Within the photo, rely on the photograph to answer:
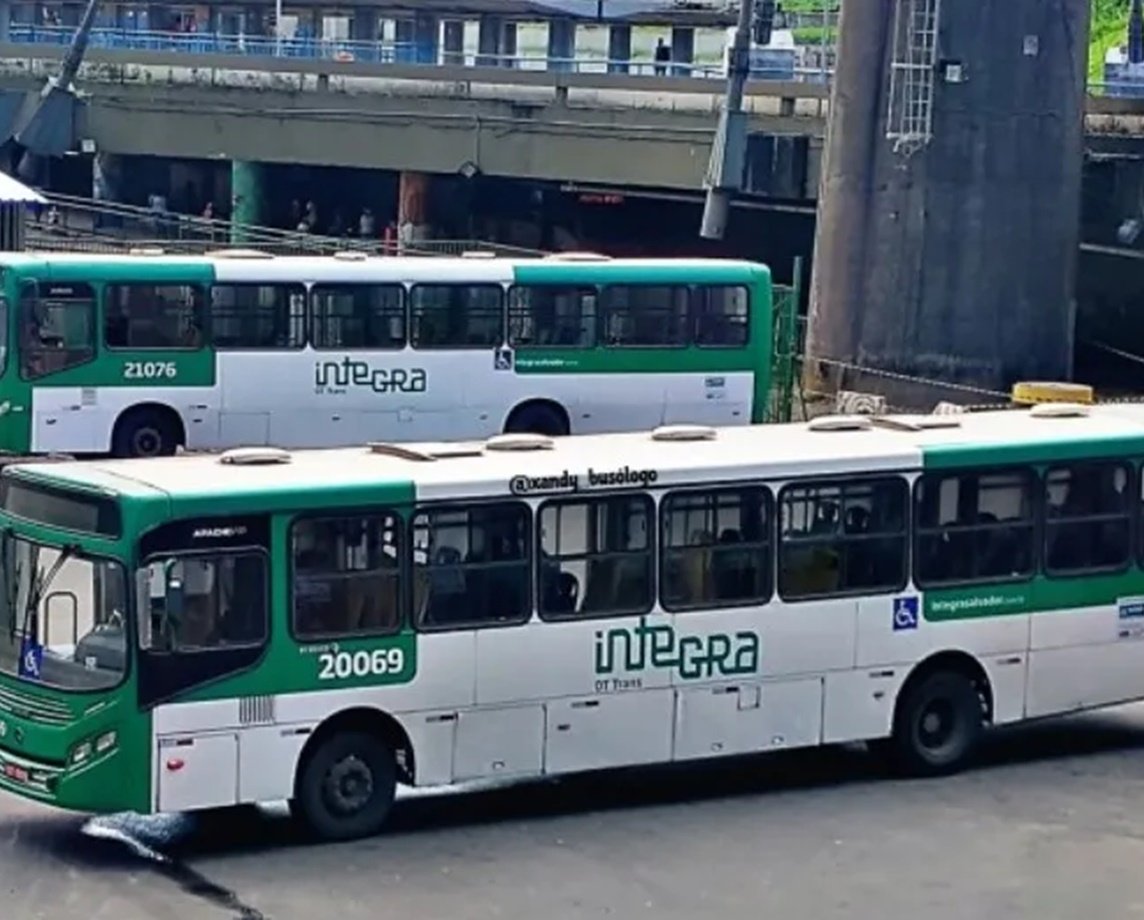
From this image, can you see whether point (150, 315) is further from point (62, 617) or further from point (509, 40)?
point (509, 40)

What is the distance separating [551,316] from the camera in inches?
1304

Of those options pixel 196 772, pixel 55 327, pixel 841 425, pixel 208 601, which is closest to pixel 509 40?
pixel 55 327

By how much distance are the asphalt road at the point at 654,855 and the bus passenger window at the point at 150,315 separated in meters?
13.7

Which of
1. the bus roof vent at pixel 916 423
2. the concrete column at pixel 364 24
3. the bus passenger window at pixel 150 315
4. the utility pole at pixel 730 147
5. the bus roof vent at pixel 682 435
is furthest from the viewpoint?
the concrete column at pixel 364 24

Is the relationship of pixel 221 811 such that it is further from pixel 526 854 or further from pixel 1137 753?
pixel 1137 753

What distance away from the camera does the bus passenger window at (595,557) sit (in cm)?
1684

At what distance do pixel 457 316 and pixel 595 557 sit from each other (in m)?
15.6

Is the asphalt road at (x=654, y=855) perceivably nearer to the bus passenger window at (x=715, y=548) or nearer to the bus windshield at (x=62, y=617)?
the bus windshield at (x=62, y=617)

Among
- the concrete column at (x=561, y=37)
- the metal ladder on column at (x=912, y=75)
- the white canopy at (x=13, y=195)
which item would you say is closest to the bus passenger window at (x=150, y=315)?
the white canopy at (x=13, y=195)

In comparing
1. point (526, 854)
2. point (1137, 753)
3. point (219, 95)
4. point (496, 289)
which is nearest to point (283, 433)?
point (496, 289)

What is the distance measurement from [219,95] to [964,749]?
151 ft

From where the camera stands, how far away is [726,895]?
15.1m

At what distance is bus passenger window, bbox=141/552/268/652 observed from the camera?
15326 millimetres

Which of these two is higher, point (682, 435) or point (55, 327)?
point (682, 435)
